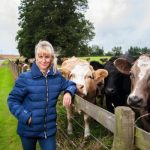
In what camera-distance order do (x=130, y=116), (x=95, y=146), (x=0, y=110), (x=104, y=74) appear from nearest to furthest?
(x=130, y=116) < (x=95, y=146) < (x=104, y=74) < (x=0, y=110)

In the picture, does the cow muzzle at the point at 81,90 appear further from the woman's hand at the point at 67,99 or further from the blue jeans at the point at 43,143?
the blue jeans at the point at 43,143

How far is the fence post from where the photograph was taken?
386cm

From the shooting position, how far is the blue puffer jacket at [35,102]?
4.88m

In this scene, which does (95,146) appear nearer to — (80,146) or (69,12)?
(80,146)

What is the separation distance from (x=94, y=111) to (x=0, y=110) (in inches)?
359

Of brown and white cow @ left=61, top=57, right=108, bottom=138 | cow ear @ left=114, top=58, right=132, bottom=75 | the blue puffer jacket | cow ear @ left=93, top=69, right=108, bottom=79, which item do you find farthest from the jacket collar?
cow ear @ left=93, top=69, right=108, bottom=79

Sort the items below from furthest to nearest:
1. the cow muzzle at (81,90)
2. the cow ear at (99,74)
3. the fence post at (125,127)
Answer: the cow ear at (99,74) < the cow muzzle at (81,90) < the fence post at (125,127)

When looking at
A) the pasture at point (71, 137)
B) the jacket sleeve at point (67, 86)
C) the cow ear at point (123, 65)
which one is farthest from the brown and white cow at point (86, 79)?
the jacket sleeve at point (67, 86)

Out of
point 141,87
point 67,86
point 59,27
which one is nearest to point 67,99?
point 67,86

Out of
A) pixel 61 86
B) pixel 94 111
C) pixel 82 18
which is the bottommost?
pixel 94 111

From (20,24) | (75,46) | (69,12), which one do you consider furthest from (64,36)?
(20,24)

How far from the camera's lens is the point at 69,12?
5741 cm

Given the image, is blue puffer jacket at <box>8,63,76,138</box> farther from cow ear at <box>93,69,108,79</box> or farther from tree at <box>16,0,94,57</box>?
tree at <box>16,0,94,57</box>

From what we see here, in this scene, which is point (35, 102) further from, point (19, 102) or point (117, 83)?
point (117, 83)
